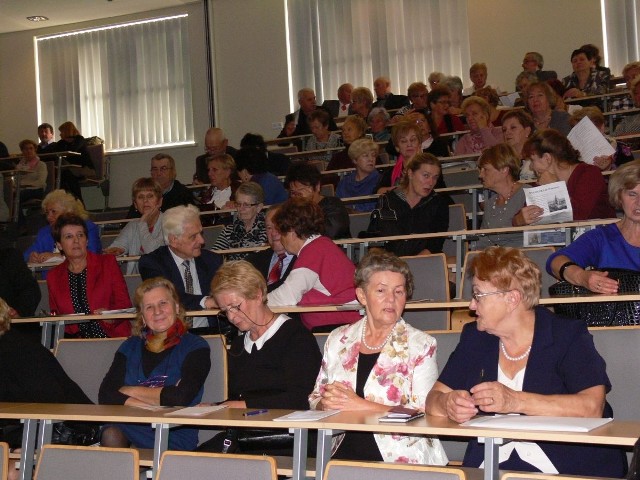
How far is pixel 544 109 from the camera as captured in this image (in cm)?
704

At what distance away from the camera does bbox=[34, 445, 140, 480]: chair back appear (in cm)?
254

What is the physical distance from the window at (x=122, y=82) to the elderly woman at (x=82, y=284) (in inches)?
303

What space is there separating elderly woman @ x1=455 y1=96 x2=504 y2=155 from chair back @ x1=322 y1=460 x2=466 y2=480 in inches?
220

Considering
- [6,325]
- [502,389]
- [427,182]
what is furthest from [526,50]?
[502,389]

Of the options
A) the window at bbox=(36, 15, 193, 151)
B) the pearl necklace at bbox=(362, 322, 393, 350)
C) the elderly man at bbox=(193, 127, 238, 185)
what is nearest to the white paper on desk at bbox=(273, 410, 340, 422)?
the pearl necklace at bbox=(362, 322, 393, 350)

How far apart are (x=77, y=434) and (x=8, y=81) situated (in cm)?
1117

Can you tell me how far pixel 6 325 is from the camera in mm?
3793

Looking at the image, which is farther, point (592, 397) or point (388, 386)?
point (388, 386)

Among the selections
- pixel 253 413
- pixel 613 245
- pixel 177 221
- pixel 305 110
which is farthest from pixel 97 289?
pixel 305 110

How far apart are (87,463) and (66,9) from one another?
Answer: 421 inches

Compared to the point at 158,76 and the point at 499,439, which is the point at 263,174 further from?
the point at 158,76

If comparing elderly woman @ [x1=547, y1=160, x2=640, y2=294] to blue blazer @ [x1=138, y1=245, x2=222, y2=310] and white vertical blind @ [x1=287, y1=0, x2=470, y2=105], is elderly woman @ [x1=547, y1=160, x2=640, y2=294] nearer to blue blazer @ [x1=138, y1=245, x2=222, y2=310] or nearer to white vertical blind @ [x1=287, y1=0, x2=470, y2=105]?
blue blazer @ [x1=138, y1=245, x2=222, y2=310]

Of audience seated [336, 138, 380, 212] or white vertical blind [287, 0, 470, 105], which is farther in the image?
white vertical blind [287, 0, 470, 105]

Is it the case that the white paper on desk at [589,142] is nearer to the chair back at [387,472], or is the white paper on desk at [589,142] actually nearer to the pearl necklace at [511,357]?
the pearl necklace at [511,357]
